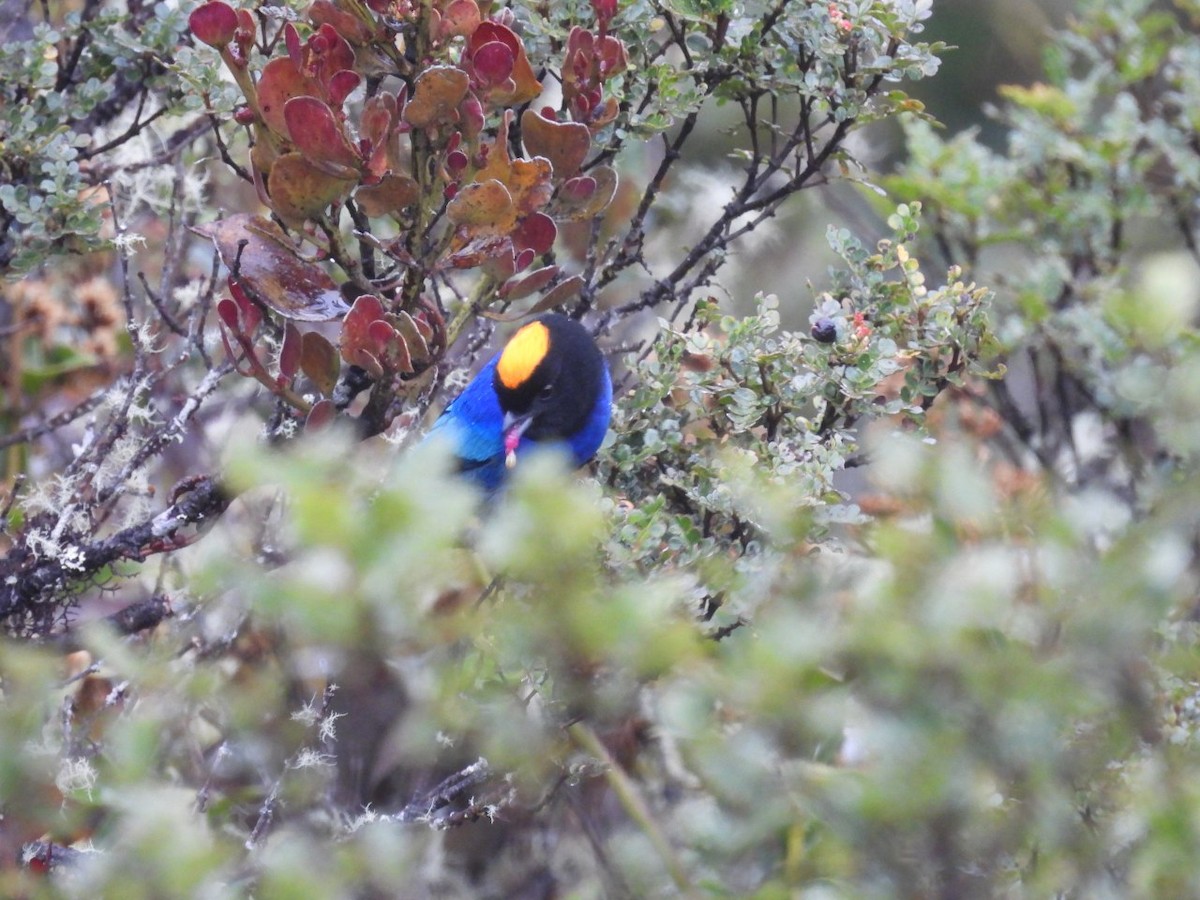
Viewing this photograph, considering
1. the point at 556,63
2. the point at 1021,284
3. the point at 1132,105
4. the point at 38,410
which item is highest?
the point at 556,63

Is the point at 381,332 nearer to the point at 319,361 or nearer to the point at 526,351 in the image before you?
the point at 319,361

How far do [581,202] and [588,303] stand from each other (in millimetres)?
330

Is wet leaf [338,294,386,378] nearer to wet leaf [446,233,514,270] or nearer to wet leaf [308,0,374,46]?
wet leaf [446,233,514,270]

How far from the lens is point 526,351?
2539 millimetres

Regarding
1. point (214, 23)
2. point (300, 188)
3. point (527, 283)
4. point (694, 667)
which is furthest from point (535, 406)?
point (694, 667)

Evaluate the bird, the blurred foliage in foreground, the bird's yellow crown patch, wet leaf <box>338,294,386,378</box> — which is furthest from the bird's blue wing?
wet leaf <box>338,294,386,378</box>

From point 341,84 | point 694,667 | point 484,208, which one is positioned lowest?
point 694,667

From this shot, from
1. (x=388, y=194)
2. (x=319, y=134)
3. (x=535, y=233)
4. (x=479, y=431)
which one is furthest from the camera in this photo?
(x=479, y=431)

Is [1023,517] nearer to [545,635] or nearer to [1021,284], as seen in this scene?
[545,635]

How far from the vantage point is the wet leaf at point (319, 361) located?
1.80m

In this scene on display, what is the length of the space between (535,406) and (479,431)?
0.14 meters

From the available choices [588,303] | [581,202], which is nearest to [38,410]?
[588,303]

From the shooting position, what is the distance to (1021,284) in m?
3.00

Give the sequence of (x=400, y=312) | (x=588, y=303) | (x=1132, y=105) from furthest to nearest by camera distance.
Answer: (x=1132, y=105)
(x=588, y=303)
(x=400, y=312)
